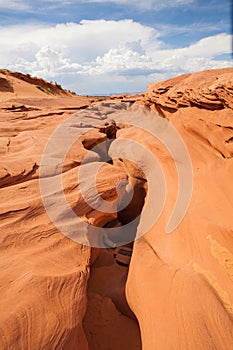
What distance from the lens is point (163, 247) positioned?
2736 mm

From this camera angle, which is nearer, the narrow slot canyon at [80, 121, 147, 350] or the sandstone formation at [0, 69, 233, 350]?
the sandstone formation at [0, 69, 233, 350]

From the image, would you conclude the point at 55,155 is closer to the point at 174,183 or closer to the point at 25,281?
the point at 174,183

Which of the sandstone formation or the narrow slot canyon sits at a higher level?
the sandstone formation

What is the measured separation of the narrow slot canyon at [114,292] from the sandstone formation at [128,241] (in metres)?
0.01

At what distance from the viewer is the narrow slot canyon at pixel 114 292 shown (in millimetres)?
2348

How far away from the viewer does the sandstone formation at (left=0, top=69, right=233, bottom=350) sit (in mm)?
1838

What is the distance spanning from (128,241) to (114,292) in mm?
993

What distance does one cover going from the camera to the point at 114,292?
2783mm

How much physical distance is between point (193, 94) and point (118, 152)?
181 cm

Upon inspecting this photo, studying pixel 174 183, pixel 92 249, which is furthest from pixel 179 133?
pixel 92 249

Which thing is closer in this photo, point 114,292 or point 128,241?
point 114,292

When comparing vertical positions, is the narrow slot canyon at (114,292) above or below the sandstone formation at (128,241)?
below

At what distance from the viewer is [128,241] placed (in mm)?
3705

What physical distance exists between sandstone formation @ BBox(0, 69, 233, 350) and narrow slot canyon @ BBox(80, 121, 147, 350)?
11 millimetres
